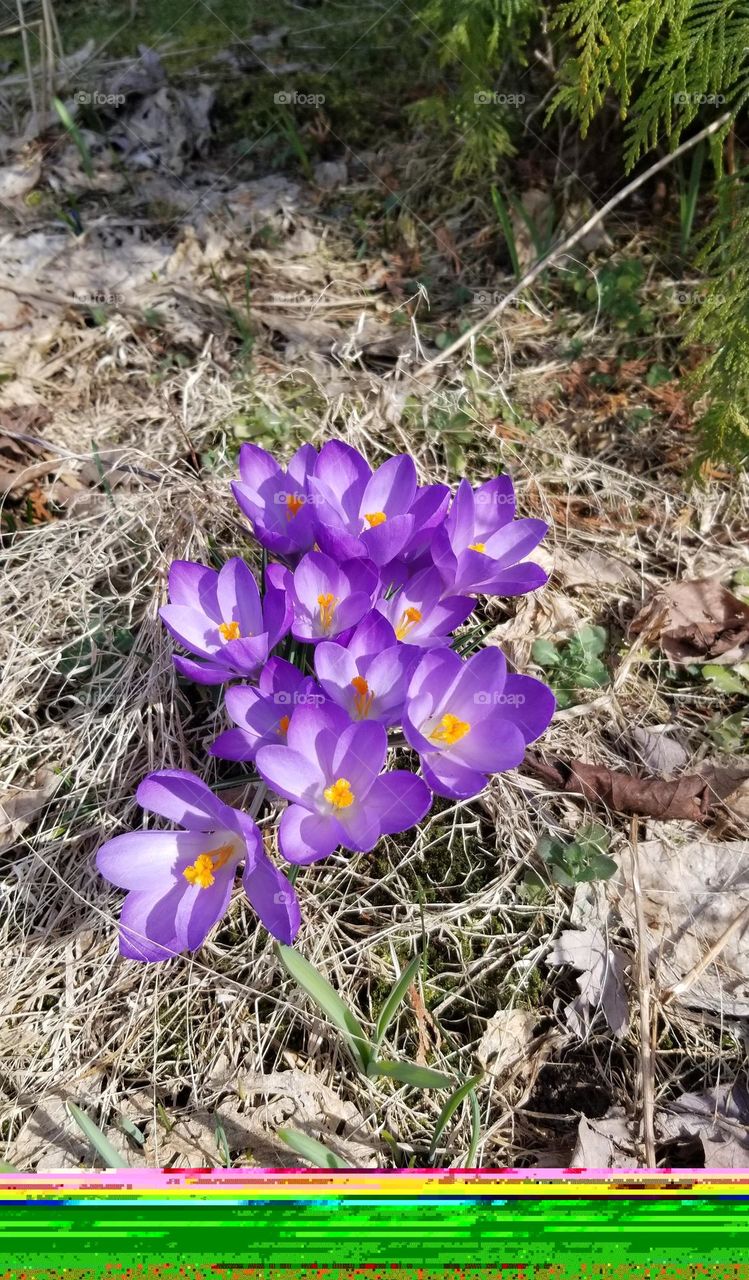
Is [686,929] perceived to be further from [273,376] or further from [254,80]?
[254,80]

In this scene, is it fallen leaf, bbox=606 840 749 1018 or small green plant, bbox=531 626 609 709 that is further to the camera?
small green plant, bbox=531 626 609 709

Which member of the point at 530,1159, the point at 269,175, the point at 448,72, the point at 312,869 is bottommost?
the point at 530,1159

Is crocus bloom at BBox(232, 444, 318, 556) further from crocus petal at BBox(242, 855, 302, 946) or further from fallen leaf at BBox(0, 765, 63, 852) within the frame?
fallen leaf at BBox(0, 765, 63, 852)

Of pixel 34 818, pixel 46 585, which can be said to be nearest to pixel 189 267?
pixel 46 585

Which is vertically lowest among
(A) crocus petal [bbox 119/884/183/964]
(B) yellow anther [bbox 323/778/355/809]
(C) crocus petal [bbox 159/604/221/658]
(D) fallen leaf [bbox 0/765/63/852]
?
(D) fallen leaf [bbox 0/765/63/852]

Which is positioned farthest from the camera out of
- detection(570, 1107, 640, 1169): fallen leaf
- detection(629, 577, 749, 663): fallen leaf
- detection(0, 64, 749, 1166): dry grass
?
detection(629, 577, 749, 663): fallen leaf
